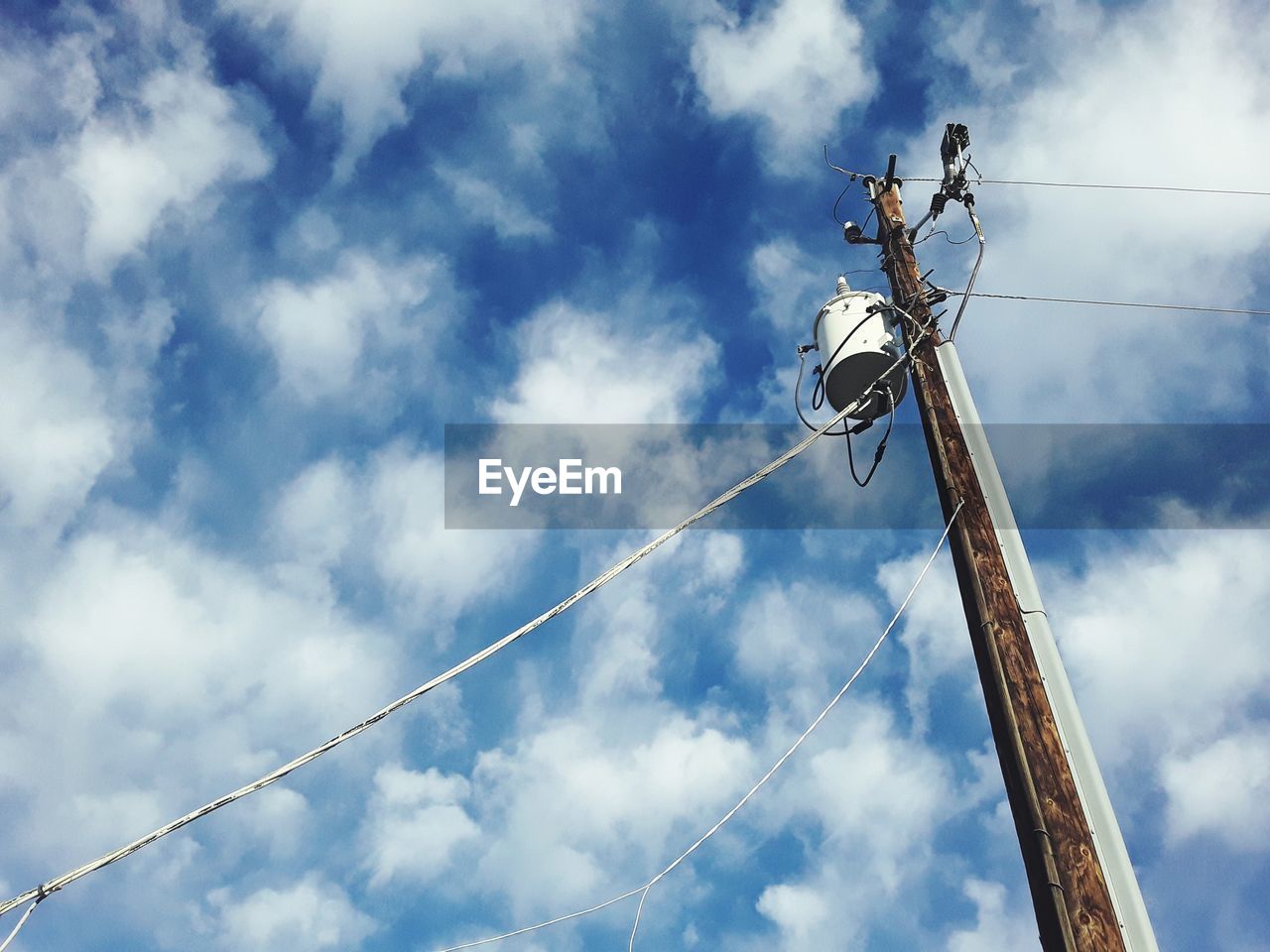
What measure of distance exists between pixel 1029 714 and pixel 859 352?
331cm

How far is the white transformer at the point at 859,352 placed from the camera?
23.3ft

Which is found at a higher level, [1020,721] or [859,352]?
[859,352]

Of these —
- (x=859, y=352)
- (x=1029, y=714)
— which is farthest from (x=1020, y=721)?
(x=859, y=352)

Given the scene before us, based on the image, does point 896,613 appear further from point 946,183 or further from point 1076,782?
point 946,183

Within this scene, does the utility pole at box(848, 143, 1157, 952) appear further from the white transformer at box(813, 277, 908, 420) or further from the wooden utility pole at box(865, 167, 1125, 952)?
the white transformer at box(813, 277, 908, 420)

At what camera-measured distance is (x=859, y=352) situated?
23.3ft

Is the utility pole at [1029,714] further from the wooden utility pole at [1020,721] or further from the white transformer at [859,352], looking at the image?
the white transformer at [859,352]

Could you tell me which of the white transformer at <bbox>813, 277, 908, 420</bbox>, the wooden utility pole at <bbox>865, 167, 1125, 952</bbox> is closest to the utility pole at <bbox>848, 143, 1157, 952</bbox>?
the wooden utility pole at <bbox>865, 167, 1125, 952</bbox>

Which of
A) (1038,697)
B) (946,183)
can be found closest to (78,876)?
(1038,697)

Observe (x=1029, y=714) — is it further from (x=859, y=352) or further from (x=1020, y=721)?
(x=859, y=352)

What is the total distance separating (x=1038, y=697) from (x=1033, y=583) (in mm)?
835

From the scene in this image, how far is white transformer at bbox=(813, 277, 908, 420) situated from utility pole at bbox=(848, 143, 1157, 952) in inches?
15.5

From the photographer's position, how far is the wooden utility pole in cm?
409

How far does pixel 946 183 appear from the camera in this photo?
8219 mm
